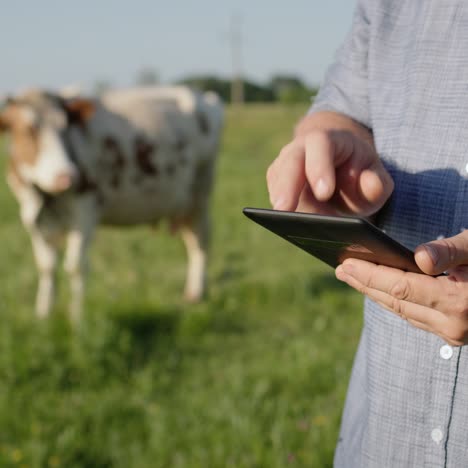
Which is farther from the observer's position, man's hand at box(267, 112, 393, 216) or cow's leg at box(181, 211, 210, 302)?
cow's leg at box(181, 211, 210, 302)

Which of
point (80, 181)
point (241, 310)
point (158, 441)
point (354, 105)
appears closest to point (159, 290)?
point (241, 310)

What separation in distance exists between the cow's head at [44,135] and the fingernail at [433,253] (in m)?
3.67

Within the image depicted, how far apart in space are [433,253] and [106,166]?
14.2 feet

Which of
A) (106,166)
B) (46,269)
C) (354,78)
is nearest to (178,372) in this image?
(46,269)

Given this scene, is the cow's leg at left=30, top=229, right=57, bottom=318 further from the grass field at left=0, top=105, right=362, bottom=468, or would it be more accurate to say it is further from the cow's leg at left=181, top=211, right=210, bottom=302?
the cow's leg at left=181, top=211, right=210, bottom=302

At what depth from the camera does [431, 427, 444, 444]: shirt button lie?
1.15 meters

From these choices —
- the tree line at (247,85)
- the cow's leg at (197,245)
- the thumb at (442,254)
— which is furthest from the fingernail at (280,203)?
the tree line at (247,85)

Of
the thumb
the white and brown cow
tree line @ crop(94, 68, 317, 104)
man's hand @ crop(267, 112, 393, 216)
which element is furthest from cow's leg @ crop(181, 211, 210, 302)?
tree line @ crop(94, 68, 317, 104)

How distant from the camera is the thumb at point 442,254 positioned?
91cm

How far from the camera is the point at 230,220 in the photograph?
9250mm

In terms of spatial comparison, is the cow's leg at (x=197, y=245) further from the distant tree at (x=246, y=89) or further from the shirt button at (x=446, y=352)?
the distant tree at (x=246, y=89)

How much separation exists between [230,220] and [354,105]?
25.7ft

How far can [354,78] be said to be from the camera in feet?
4.61

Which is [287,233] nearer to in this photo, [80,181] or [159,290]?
[80,181]
